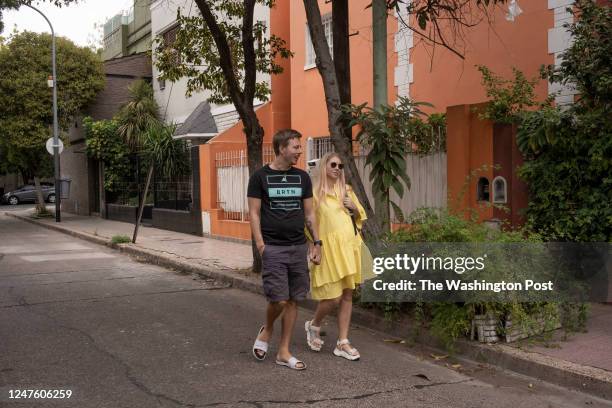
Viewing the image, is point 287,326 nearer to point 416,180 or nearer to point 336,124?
point 336,124

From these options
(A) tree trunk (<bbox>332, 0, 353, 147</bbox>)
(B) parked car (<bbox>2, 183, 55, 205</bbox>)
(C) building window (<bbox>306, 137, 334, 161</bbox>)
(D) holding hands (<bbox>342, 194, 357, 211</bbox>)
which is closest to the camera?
(D) holding hands (<bbox>342, 194, 357, 211</bbox>)

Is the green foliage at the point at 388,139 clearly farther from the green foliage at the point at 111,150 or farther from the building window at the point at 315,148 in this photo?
the green foliage at the point at 111,150

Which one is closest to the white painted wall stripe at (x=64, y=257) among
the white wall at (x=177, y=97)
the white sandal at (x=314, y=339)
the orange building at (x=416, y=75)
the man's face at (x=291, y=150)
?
the orange building at (x=416, y=75)

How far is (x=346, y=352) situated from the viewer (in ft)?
18.3

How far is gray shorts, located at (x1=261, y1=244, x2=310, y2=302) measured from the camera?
5.12 m

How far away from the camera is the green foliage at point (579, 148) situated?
Result: 6883 millimetres

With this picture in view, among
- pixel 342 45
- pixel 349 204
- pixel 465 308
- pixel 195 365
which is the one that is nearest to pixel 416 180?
pixel 342 45

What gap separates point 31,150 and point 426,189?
19.7 metres

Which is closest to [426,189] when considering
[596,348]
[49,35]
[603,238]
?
[603,238]

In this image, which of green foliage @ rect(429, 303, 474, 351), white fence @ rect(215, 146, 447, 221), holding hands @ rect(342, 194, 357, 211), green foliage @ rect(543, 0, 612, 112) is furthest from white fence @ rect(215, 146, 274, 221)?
green foliage @ rect(429, 303, 474, 351)

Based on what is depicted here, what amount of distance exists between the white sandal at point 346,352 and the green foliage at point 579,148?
251 centimetres

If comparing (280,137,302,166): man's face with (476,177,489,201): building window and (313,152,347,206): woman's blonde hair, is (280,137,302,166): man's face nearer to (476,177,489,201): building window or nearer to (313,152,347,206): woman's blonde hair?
(313,152,347,206): woman's blonde hair

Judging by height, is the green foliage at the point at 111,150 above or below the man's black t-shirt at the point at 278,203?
above

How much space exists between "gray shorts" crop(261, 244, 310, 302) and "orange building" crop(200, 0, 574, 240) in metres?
2.89
